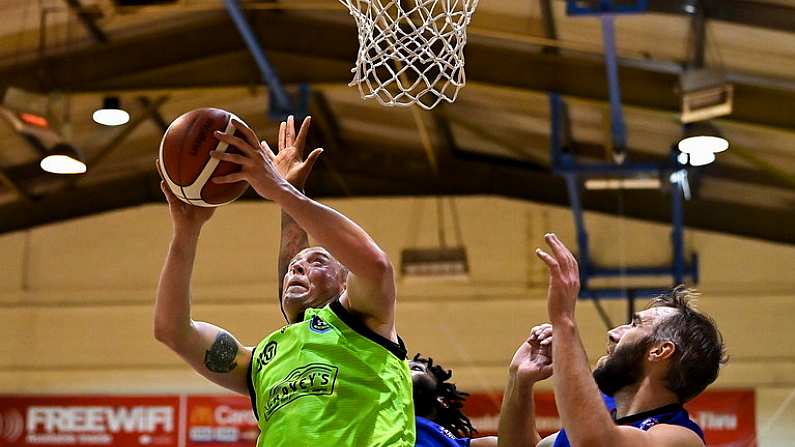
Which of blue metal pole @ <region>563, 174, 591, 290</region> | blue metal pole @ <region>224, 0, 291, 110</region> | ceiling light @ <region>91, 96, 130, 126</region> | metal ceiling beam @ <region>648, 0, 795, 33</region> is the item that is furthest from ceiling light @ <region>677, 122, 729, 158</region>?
ceiling light @ <region>91, 96, 130, 126</region>

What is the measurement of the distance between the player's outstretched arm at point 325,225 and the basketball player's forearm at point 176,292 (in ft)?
1.54

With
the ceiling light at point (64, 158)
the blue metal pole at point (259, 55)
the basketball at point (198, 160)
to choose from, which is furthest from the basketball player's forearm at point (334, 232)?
the ceiling light at point (64, 158)

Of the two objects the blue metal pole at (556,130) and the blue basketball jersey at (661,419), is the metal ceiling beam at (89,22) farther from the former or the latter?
the blue basketball jersey at (661,419)

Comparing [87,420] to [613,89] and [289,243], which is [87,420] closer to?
[613,89]

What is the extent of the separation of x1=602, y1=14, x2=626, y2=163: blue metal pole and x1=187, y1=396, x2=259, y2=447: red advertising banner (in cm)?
488

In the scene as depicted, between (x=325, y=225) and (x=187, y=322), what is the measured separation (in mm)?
811

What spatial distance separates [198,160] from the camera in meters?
3.10

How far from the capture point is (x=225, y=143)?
303cm

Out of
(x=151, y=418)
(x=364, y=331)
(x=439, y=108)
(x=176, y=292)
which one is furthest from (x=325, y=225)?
(x=151, y=418)

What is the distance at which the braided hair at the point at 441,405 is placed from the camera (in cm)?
417

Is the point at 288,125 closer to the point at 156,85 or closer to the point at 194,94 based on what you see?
the point at 156,85

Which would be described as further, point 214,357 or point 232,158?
point 214,357

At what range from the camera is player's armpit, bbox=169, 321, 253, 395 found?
355 cm

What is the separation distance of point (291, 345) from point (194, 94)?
886cm
